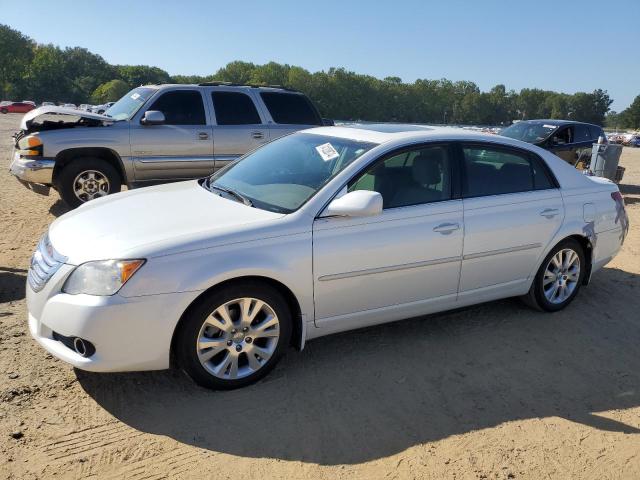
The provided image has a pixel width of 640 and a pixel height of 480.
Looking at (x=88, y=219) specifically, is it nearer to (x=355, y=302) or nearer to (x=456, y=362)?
(x=355, y=302)

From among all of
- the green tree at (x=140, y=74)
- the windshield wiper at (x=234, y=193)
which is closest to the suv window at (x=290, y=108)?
the windshield wiper at (x=234, y=193)

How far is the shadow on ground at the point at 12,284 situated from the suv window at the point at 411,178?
10.3ft

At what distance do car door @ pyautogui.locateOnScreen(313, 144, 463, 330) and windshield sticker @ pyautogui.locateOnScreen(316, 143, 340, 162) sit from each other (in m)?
0.36

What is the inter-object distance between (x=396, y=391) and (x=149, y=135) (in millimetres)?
5912

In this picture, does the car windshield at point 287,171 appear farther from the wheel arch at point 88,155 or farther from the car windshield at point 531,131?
the car windshield at point 531,131

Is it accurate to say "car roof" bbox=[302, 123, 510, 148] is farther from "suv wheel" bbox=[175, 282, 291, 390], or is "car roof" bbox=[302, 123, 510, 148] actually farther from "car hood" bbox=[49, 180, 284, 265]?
"suv wheel" bbox=[175, 282, 291, 390]

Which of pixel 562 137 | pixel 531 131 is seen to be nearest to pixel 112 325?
pixel 531 131

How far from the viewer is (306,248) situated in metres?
3.41

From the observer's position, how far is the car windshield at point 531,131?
1305 cm

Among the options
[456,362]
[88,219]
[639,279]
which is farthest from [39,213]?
[639,279]

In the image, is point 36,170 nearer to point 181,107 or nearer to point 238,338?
point 181,107

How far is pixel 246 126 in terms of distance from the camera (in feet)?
28.3

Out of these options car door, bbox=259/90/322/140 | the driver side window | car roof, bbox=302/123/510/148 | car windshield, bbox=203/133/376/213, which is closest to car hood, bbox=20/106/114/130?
car door, bbox=259/90/322/140

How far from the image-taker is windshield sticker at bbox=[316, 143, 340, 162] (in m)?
3.98
